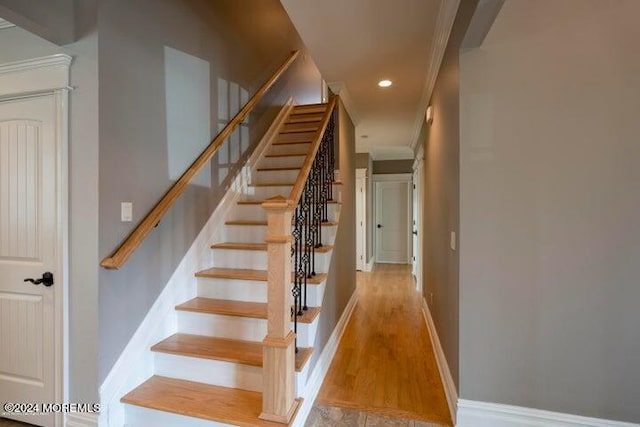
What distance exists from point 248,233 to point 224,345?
1.06 metres

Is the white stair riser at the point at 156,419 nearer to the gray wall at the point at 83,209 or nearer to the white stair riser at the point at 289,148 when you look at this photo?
the gray wall at the point at 83,209

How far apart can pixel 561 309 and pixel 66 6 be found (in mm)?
3140

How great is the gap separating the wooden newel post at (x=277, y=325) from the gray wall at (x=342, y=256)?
52 cm

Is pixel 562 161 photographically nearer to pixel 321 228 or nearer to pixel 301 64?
pixel 321 228

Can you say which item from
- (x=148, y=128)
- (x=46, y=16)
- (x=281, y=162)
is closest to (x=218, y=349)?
(x=148, y=128)

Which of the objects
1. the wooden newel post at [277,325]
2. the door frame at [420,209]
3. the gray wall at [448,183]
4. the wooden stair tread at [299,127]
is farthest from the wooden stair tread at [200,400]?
the door frame at [420,209]

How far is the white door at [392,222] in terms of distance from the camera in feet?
24.7

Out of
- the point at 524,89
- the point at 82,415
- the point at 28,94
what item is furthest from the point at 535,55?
the point at 82,415

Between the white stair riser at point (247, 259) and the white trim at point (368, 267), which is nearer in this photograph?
the white stair riser at point (247, 259)

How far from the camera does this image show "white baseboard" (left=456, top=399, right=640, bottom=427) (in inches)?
64.4

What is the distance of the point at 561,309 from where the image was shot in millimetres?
1660

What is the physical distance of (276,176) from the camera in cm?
337

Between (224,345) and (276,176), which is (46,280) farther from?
(276,176)

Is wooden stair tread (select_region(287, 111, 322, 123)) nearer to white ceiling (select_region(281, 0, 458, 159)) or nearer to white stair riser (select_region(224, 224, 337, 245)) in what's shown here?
white ceiling (select_region(281, 0, 458, 159))
